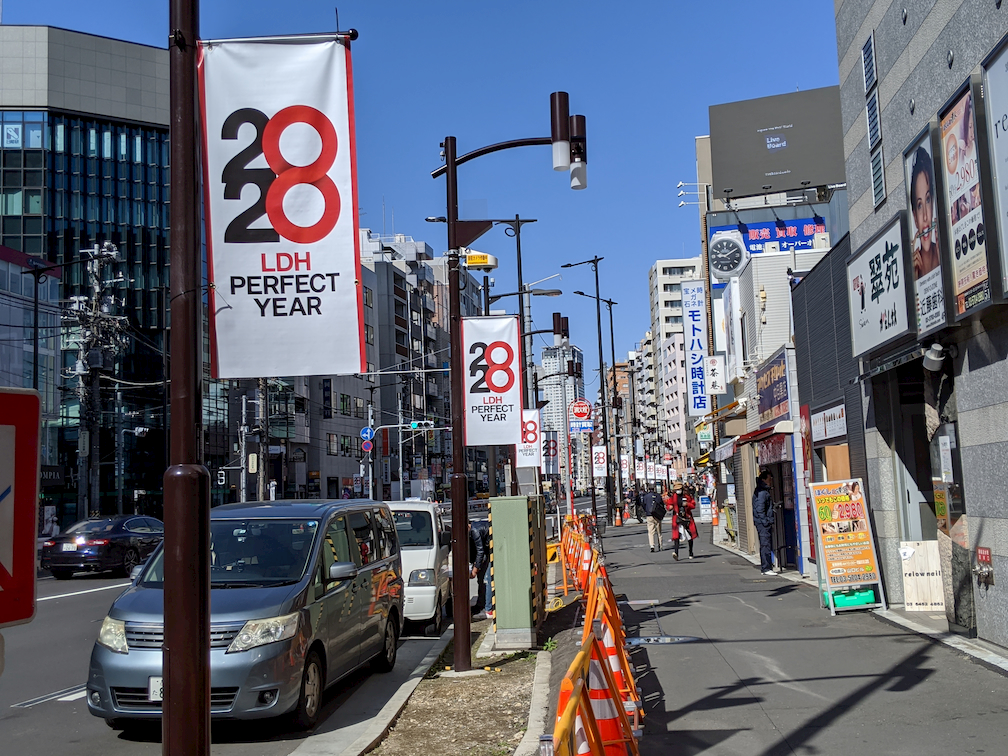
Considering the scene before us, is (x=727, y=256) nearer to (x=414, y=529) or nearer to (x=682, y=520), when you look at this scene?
(x=682, y=520)

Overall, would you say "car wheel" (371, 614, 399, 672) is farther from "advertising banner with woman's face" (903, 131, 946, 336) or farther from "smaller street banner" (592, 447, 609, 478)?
"smaller street banner" (592, 447, 609, 478)

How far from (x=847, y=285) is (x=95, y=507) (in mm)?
39207

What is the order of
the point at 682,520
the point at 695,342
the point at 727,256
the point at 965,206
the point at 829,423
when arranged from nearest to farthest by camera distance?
1. the point at 965,206
2. the point at 829,423
3. the point at 682,520
4. the point at 727,256
5. the point at 695,342

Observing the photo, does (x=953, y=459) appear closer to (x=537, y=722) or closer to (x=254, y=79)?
(x=537, y=722)

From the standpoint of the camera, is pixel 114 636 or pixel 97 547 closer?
pixel 114 636

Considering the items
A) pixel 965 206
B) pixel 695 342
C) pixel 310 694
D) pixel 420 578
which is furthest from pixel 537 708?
pixel 695 342

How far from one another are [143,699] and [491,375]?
7.14 metres

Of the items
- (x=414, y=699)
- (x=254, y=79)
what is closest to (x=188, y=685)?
(x=254, y=79)

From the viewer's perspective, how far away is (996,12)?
9164mm

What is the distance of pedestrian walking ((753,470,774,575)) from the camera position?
1972 cm

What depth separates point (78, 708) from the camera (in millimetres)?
9508

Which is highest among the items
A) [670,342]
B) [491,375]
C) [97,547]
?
[670,342]

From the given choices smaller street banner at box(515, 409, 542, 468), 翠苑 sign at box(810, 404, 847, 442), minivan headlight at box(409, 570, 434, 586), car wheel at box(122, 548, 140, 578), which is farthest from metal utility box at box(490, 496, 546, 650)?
car wheel at box(122, 548, 140, 578)

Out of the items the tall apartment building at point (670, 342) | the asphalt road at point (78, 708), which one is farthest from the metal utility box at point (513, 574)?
the tall apartment building at point (670, 342)
